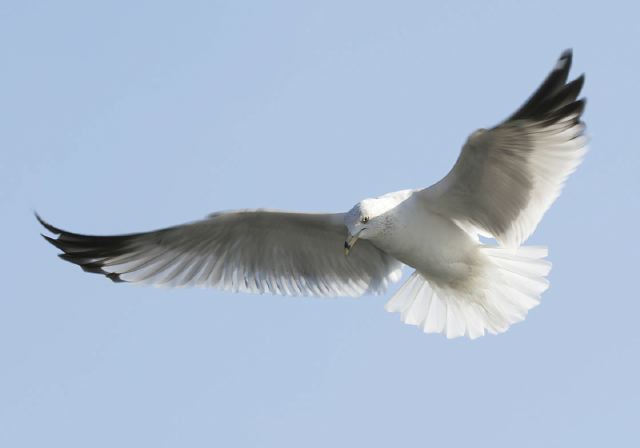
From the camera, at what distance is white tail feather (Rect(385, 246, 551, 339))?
28.2 ft

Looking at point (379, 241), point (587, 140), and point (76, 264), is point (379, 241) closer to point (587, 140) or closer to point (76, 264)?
point (587, 140)

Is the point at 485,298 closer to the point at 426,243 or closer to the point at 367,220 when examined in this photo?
the point at 426,243

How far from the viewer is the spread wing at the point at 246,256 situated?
9109 millimetres

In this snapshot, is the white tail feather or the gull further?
the white tail feather

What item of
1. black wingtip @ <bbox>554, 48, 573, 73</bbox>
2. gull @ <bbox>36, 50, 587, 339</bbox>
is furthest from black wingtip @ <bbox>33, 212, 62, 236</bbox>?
black wingtip @ <bbox>554, 48, 573, 73</bbox>

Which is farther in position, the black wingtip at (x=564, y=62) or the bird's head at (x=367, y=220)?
the bird's head at (x=367, y=220)

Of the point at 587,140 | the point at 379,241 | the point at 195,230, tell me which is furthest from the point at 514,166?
the point at 195,230

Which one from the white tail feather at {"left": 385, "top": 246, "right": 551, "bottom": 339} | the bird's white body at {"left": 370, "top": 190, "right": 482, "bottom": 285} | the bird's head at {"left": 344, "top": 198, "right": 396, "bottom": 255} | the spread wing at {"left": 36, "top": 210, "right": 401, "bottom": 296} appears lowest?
the white tail feather at {"left": 385, "top": 246, "right": 551, "bottom": 339}

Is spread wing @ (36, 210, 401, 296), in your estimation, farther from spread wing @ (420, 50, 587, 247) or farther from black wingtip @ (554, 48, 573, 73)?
black wingtip @ (554, 48, 573, 73)

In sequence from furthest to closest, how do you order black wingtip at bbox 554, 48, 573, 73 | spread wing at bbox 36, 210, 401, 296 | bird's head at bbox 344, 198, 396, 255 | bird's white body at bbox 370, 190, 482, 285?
spread wing at bbox 36, 210, 401, 296 < bird's white body at bbox 370, 190, 482, 285 < bird's head at bbox 344, 198, 396, 255 < black wingtip at bbox 554, 48, 573, 73

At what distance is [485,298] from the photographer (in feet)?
29.3

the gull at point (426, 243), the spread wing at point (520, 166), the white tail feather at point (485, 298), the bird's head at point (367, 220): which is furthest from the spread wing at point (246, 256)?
the spread wing at point (520, 166)

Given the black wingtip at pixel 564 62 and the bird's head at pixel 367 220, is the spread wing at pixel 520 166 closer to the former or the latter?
the black wingtip at pixel 564 62

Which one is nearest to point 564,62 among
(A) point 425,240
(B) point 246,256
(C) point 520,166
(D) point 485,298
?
(C) point 520,166
